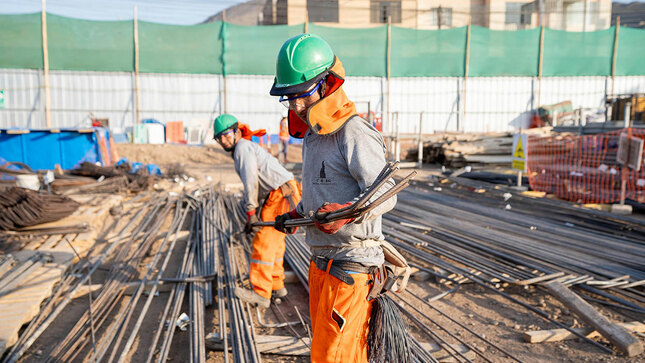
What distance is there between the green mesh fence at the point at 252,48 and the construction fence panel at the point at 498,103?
36.2ft

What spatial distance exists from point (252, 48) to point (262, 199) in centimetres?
2203

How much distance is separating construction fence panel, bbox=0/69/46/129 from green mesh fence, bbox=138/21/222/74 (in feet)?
16.8

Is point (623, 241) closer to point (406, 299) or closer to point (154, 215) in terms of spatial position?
point (406, 299)

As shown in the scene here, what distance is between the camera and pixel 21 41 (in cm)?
2356

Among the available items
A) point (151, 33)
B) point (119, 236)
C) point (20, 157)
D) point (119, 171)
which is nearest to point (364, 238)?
point (119, 236)

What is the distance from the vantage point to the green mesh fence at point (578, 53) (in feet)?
90.9

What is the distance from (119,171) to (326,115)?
37.2ft

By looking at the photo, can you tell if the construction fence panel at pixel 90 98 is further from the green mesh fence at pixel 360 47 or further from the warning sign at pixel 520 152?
the warning sign at pixel 520 152

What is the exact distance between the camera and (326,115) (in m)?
2.29

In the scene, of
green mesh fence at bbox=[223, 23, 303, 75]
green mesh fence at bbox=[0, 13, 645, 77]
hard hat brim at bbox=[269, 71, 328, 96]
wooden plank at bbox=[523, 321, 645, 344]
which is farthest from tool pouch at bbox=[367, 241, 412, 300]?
green mesh fence at bbox=[0, 13, 645, 77]

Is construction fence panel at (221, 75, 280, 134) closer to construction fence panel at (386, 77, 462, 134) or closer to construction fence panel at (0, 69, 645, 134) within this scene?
construction fence panel at (0, 69, 645, 134)

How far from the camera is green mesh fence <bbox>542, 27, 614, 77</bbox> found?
90.9 ft

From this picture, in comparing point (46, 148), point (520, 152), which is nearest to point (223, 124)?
point (520, 152)

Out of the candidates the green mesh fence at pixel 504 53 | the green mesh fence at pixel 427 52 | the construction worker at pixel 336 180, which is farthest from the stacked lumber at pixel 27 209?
the green mesh fence at pixel 504 53
